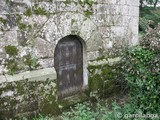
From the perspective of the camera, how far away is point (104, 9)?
16.4ft

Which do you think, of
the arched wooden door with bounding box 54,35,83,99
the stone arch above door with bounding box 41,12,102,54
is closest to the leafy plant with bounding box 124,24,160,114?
the stone arch above door with bounding box 41,12,102,54

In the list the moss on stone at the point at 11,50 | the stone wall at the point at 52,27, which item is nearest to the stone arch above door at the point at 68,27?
the stone wall at the point at 52,27

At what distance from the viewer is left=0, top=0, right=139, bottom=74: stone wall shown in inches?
147

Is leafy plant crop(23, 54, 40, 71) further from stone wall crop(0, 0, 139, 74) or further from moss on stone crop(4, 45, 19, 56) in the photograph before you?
moss on stone crop(4, 45, 19, 56)

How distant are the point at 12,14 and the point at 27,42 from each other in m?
0.52

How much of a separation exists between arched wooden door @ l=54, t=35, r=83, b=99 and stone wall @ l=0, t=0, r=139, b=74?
0.21m

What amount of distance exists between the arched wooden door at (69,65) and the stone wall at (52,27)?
0.67 ft

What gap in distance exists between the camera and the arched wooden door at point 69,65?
4.55 meters

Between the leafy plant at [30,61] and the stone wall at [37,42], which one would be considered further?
the leafy plant at [30,61]

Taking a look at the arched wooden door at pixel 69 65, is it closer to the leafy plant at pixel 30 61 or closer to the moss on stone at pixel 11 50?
the leafy plant at pixel 30 61

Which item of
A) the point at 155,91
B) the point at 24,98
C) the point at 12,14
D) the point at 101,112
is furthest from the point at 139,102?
the point at 12,14

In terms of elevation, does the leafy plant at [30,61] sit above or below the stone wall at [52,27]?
below

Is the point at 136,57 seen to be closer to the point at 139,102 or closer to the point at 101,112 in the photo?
the point at 139,102

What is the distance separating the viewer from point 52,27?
4.19 meters
